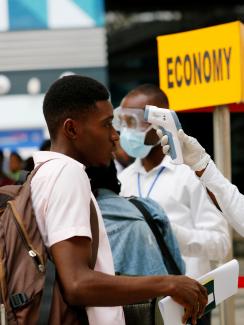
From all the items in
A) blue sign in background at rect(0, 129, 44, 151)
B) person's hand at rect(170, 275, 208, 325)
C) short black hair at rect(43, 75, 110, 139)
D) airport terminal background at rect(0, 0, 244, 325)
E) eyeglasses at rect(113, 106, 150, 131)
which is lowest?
blue sign in background at rect(0, 129, 44, 151)

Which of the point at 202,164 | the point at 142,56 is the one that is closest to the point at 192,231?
the point at 202,164

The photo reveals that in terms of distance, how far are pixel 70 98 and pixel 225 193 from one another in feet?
2.87

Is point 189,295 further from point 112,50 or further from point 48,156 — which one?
point 112,50

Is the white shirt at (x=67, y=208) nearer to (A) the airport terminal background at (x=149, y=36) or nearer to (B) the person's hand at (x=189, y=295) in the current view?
(B) the person's hand at (x=189, y=295)

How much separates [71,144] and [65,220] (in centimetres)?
28

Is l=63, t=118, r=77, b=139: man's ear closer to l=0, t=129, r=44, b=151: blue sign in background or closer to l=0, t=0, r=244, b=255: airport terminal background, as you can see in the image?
l=0, t=129, r=44, b=151: blue sign in background

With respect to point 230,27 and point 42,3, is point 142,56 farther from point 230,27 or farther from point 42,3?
Answer: point 230,27

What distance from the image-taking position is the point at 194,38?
11.6ft

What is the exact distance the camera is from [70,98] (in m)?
2.06

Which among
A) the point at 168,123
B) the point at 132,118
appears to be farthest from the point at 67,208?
the point at 132,118

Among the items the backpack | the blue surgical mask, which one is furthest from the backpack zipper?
the blue surgical mask

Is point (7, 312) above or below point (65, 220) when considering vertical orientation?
below

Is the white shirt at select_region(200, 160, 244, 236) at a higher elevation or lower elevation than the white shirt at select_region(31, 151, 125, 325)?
lower

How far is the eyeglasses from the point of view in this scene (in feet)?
11.3
